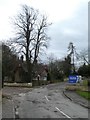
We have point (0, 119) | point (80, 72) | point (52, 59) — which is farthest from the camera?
point (52, 59)

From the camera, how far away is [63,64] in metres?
127

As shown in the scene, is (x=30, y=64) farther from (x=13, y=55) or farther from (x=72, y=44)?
(x=72, y=44)

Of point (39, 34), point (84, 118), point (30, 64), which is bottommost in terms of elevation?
point (84, 118)

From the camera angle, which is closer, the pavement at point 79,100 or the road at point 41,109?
the road at point 41,109

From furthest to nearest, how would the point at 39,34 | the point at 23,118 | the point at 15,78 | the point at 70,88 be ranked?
the point at 15,78 < the point at 39,34 < the point at 70,88 < the point at 23,118

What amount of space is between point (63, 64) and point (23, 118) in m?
108

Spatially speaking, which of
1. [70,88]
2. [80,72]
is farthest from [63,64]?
[70,88]

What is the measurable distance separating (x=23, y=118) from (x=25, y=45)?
58390mm

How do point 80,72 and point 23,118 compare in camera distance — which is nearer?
point 23,118

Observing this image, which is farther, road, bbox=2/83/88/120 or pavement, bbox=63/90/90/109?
pavement, bbox=63/90/90/109

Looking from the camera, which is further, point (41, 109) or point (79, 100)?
point (79, 100)

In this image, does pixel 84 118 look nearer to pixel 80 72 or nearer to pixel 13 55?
pixel 13 55

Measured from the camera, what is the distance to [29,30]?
255ft

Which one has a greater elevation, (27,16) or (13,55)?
(27,16)
